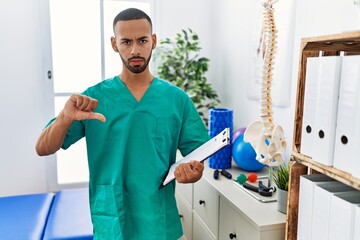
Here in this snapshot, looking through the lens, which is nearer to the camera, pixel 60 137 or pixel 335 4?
pixel 60 137

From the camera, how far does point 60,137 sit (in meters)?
1.04

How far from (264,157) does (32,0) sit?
210 cm

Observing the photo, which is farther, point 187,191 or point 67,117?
point 187,191

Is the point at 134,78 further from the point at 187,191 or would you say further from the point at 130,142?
the point at 187,191

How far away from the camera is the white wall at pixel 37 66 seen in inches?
86.4

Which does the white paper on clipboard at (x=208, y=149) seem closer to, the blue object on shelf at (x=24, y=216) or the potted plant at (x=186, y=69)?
the blue object on shelf at (x=24, y=216)

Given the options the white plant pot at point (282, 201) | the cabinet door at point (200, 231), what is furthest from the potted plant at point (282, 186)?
the cabinet door at point (200, 231)

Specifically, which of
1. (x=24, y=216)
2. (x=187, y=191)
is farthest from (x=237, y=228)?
(x=24, y=216)

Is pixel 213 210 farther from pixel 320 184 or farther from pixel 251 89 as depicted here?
pixel 251 89

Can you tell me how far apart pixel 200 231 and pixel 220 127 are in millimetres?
576

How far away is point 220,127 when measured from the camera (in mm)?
1712

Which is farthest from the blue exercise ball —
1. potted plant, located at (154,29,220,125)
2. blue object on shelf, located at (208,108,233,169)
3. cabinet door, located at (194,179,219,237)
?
potted plant, located at (154,29,220,125)

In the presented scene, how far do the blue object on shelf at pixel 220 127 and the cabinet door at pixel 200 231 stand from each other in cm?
31

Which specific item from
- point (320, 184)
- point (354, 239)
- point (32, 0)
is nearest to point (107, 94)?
point (320, 184)
